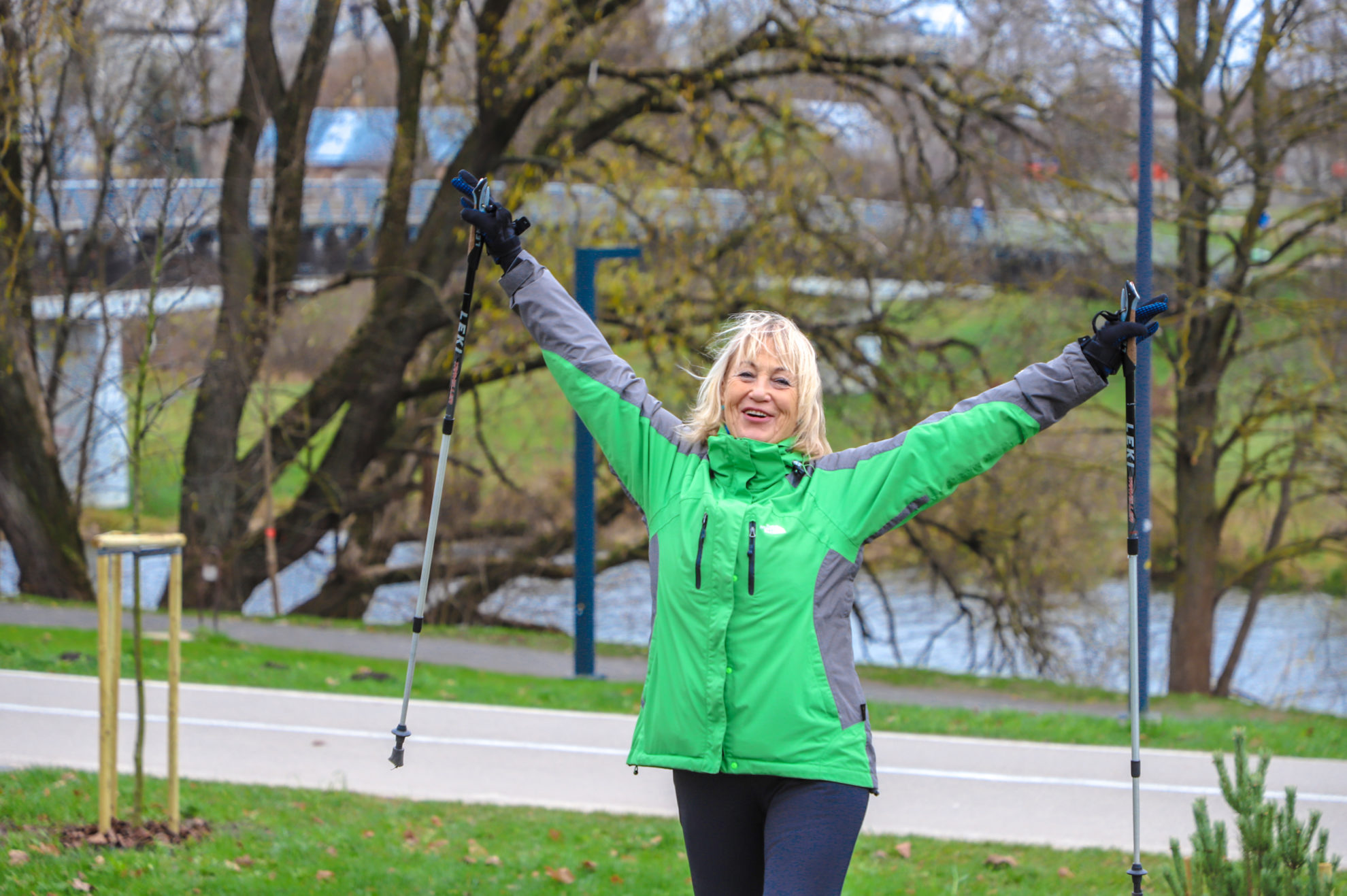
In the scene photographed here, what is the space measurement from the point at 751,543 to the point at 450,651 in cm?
1117

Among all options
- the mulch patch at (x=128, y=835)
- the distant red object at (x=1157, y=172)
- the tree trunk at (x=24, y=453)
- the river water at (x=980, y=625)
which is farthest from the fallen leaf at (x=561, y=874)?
the distant red object at (x=1157, y=172)

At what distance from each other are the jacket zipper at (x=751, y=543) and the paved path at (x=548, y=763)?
155 inches

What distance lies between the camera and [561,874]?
5.25 meters

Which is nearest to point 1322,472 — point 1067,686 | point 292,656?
point 1067,686

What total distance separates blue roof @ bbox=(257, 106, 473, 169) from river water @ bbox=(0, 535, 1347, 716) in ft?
21.3

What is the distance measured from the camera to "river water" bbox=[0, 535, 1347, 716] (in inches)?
711

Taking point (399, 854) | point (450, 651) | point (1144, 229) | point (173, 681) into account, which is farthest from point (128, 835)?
point (450, 651)

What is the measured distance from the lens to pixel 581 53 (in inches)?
614

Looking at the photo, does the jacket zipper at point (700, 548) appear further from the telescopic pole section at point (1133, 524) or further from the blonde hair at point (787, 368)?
the telescopic pole section at point (1133, 524)

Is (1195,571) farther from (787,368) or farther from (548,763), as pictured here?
(787,368)

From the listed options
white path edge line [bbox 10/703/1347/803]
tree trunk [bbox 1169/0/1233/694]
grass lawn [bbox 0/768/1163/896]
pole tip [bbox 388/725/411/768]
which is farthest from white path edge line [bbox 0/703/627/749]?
tree trunk [bbox 1169/0/1233/694]

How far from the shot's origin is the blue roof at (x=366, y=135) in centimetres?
1844

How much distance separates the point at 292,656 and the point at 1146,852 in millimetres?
7988

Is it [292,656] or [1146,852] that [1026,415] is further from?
[292,656]
